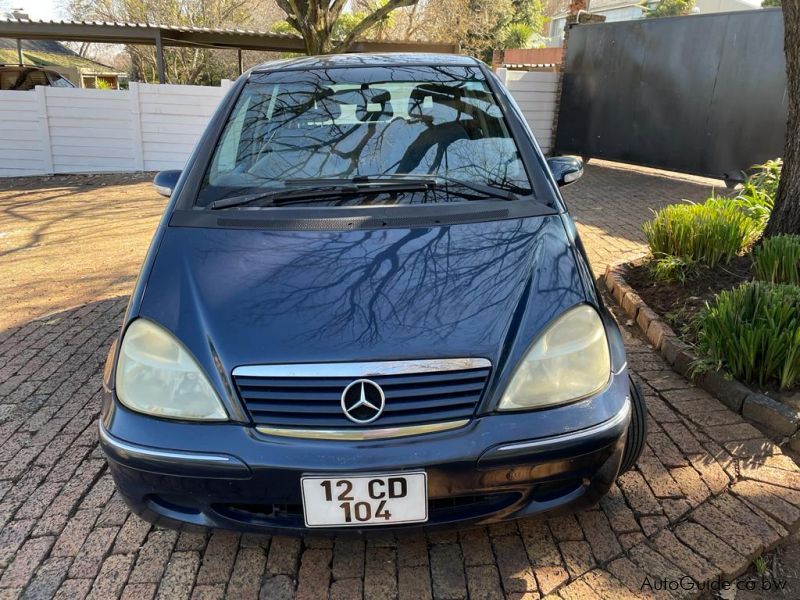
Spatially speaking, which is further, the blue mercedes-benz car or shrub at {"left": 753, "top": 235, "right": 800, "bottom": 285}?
shrub at {"left": 753, "top": 235, "right": 800, "bottom": 285}

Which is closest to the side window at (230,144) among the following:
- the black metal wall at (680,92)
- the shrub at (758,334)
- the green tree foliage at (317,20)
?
the shrub at (758,334)

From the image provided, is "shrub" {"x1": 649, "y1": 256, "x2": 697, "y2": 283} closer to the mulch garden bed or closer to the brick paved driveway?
the mulch garden bed

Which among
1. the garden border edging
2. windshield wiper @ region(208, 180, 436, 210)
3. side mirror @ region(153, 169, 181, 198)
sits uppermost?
windshield wiper @ region(208, 180, 436, 210)

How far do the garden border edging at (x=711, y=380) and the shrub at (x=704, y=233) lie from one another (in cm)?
42

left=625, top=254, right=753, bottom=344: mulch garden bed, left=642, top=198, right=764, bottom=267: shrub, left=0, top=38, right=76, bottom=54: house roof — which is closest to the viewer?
left=625, top=254, right=753, bottom=344: mulch garden bed

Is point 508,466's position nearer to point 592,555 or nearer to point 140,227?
point 592,555

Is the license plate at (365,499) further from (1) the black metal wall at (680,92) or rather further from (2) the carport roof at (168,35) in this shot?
(2) the carport roof at (168,35)

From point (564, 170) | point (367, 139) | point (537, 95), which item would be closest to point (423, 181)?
point (367, 139)

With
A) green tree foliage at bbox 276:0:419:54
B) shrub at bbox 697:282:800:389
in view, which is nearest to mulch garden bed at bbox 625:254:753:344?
shrub at bbox 697:282:800:389

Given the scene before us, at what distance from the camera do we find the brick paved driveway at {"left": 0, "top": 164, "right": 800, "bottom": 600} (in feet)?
6.52

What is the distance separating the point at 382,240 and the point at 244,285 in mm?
510

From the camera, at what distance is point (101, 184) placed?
9.70 m

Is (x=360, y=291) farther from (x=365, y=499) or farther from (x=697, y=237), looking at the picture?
(x=697, y=237)

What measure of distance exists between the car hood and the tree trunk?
102 inches
